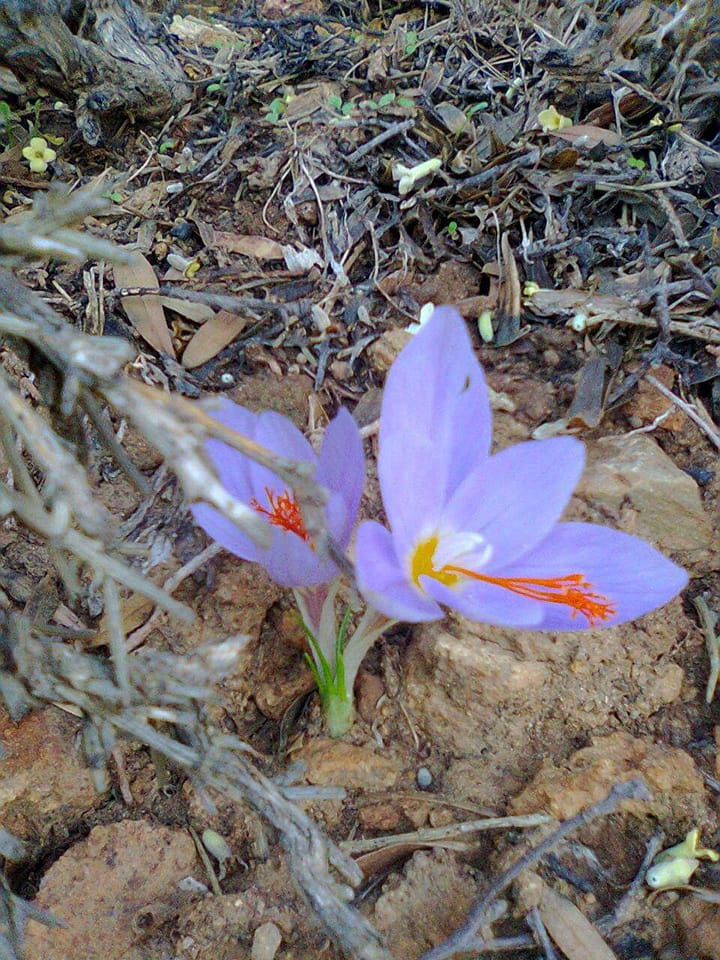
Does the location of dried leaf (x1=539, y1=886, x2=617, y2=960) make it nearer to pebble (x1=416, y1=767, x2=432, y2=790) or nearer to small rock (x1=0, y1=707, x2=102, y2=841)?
pebble (x1=416, y1=767, x2=432, y2=790)

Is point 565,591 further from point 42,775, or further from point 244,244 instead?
point 244,244

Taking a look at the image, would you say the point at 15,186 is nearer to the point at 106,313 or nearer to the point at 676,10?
the point at 106,313

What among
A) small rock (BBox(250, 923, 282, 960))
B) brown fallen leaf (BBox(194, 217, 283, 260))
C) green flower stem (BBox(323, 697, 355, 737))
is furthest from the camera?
brown fallen leaf (BBox(194, 217, 283, 260))

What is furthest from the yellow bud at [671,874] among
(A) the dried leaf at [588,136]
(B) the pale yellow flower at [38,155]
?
(B) the pale yellow flower at [38,155]

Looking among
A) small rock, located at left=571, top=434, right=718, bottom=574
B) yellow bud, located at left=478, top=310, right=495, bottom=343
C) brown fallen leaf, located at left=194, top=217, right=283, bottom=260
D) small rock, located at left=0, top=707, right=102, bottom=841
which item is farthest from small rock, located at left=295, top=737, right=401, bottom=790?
brown fallen leaf, located at left=194, top=217, right=283, bottom=260

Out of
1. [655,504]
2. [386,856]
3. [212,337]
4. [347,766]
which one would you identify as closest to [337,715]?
[347,766]

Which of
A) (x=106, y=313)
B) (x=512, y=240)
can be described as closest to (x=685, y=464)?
(x=512, y=240)
